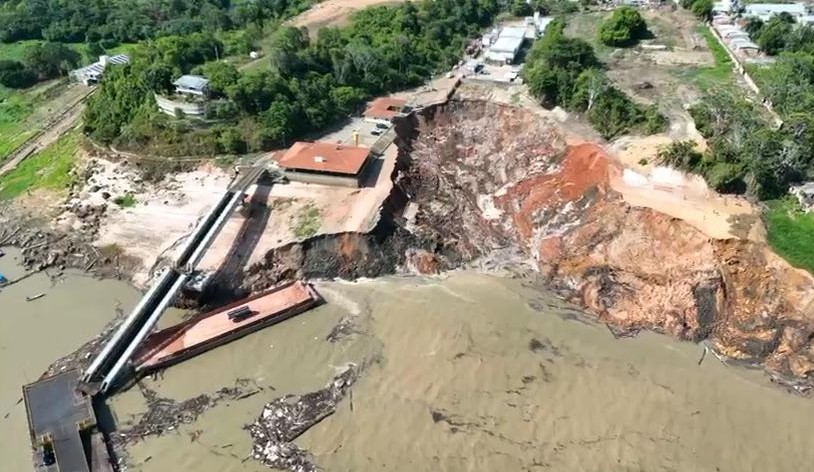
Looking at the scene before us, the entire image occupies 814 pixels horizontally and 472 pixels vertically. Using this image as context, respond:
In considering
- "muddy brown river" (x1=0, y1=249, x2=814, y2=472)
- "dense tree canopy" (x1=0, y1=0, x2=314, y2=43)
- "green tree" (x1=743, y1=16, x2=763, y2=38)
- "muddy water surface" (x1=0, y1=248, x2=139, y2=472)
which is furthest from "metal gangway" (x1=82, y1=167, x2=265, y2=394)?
"green tree" (x1=743, y1=16, x2=763, y2=38)

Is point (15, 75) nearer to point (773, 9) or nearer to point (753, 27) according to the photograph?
point (753, 27)

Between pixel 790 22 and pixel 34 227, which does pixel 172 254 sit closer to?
pixel 34 227

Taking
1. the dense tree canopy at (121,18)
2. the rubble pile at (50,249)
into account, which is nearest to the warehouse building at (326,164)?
the rubble pile at (50,249)

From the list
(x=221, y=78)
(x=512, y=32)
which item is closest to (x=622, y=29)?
(x=512, y=32)

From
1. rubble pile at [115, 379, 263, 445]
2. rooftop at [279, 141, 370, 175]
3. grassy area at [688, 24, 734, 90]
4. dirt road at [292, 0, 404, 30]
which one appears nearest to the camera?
rubble pile at [115, 379, 263, 445]

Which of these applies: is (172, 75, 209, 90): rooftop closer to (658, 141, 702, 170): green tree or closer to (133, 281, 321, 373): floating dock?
(133, 281, 321, 373): floating dock
